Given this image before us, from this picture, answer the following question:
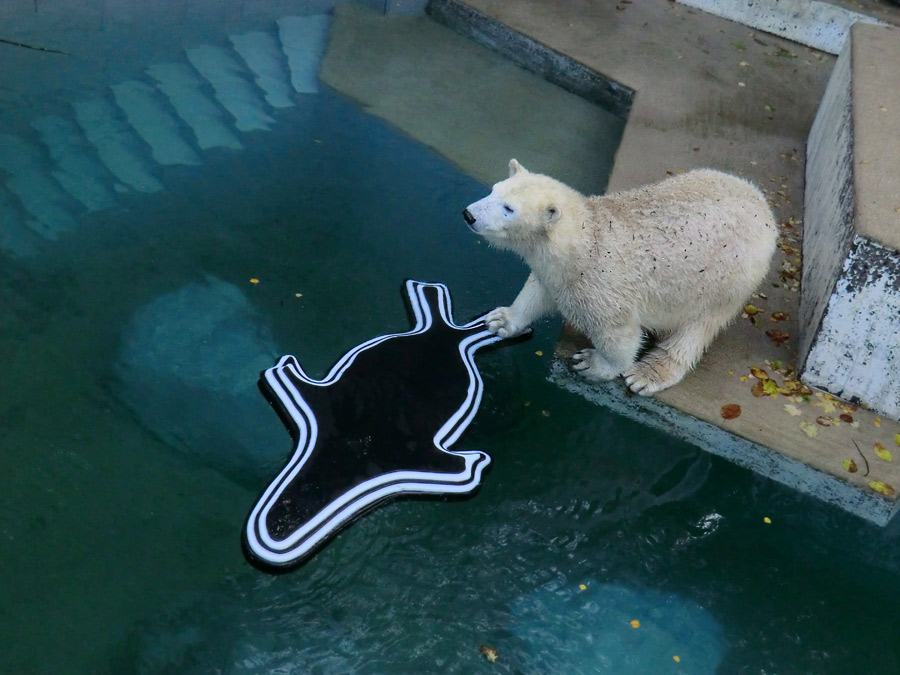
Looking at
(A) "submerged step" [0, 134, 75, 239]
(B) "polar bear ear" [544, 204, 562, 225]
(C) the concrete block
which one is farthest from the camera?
(A) "submerged step" [0, 134, 75, 239]

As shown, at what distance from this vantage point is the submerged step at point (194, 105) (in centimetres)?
620

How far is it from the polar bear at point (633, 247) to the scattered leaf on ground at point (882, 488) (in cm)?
109

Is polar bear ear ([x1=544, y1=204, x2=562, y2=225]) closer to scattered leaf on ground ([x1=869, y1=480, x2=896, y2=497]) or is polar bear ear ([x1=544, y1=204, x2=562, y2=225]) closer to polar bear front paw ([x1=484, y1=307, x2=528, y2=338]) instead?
polar bear front paw ([x1=484, y1=307, x2=528, y2=338])

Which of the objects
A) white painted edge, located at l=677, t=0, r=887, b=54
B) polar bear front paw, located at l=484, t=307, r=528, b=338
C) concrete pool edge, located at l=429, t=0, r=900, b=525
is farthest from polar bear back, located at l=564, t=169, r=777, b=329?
white painted edge, located at l=677, t=0, r=887, b=54

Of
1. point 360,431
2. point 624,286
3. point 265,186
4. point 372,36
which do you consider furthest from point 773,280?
point 372,36

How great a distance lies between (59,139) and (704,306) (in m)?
4.37

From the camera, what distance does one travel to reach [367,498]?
3.94 metres

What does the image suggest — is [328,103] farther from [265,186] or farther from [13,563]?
[13,563]

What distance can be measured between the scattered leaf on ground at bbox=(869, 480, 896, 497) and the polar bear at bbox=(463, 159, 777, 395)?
1.09 metres

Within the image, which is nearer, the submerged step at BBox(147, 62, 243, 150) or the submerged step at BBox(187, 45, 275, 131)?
the submerged step at BBox(147, 62, 243, 150)

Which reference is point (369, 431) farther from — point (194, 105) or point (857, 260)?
point (194, 105)

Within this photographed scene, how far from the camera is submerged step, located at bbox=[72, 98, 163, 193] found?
5672 mm

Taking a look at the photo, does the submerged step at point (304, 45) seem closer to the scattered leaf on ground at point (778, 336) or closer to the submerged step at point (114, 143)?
the submerged step at point (114, 143)

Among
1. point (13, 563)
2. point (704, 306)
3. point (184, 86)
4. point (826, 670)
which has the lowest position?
point (13, 563)
